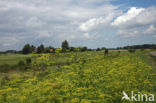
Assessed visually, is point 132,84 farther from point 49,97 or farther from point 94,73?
point 49,97

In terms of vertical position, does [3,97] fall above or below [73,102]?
below

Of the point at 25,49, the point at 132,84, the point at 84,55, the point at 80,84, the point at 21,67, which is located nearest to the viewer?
the point at 132,84

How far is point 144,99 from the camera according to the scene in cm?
436

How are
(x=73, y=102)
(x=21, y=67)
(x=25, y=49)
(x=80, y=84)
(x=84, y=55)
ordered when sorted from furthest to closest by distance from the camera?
(x=25, y=49) < (x=21, y=67) < (x=84, y=55) < (x=80, y=84) < (x=73, y=102)

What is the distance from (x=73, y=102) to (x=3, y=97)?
9.65 feet

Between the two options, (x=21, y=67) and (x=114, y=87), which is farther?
(x=21, y=67)

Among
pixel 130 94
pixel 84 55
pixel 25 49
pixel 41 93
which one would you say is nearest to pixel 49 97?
pixel 41 93

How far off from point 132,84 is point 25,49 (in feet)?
162
